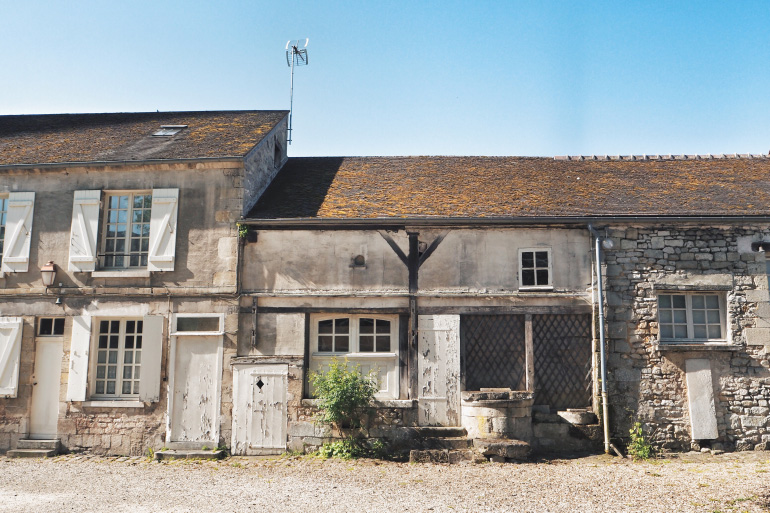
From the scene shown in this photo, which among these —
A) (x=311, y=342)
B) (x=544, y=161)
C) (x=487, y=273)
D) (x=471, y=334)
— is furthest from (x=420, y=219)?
(x=544, y=161)

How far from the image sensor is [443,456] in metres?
8.78

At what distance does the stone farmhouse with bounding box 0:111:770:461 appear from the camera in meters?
9.53

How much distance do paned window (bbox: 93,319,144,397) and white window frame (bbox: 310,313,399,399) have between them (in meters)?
2.86

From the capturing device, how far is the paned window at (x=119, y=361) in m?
10.0

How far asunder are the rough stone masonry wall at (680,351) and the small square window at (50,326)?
351 inches

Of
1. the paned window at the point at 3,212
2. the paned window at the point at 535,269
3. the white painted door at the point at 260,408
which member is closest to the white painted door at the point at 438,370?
the paned window at the point at 535,269

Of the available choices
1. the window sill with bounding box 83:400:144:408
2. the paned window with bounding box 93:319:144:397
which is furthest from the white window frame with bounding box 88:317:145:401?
the window sill with bounding box 83:400:144:408

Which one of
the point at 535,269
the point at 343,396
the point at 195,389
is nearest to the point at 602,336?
the point at 535,269

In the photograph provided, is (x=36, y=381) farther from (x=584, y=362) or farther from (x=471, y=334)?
(x=584, y=362)

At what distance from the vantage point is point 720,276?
973 centimetres

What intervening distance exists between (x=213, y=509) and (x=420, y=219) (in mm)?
5221

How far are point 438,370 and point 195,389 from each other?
3862 millimetres

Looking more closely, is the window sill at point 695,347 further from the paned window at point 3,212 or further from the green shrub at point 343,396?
the paned window at point 3,212

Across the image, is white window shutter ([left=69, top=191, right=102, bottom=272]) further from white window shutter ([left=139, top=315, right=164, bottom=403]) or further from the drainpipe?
the drainpipe
